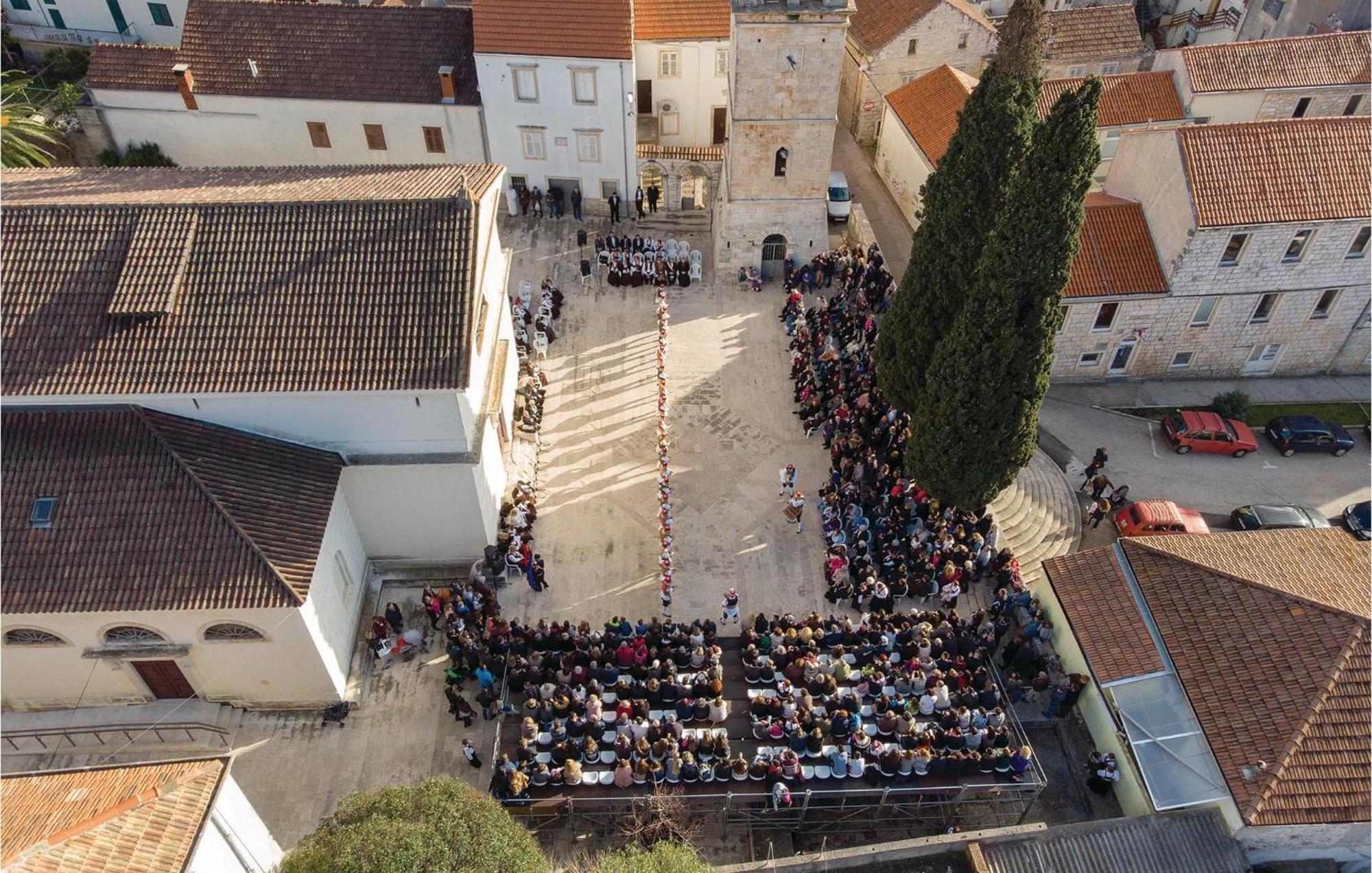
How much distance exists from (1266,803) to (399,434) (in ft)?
69.1

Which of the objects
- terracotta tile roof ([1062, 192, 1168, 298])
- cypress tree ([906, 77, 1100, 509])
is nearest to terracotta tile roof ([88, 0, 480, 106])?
cypress tree ([906, 77, 1100, 509])

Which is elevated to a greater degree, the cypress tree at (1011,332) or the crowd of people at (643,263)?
the cypress tree at (1011,332)

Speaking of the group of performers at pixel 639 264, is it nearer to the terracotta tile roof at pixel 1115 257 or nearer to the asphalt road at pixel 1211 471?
the terracotta tile roof at pixel 1115 257

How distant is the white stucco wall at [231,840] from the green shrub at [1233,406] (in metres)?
32.3

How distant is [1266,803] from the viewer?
18.3 metres

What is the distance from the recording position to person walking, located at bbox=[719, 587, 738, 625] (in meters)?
23.9

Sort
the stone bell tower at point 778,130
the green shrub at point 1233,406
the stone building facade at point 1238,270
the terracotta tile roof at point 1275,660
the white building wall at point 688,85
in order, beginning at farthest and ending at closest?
the white building wall at point 688,85
the green shrub at point 1233,406
the stone bell tower at point 778,130
the stone building facade at point 1238,270
the terracotta tile roof at point 1275,660

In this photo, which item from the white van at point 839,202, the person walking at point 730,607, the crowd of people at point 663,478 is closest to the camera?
the person walking at point 730,607

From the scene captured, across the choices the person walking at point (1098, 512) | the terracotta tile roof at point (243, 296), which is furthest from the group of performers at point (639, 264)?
the person walking at point (1098, 512)

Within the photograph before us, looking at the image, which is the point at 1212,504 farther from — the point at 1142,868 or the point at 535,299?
the point at 535,299

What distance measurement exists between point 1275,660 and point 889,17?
116 ft

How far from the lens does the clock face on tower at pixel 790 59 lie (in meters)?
31.1

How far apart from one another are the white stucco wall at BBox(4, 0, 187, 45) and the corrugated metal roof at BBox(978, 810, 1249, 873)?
50061mm

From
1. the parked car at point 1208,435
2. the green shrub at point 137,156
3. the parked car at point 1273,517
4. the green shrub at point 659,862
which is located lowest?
the parked car at point 1273,517
